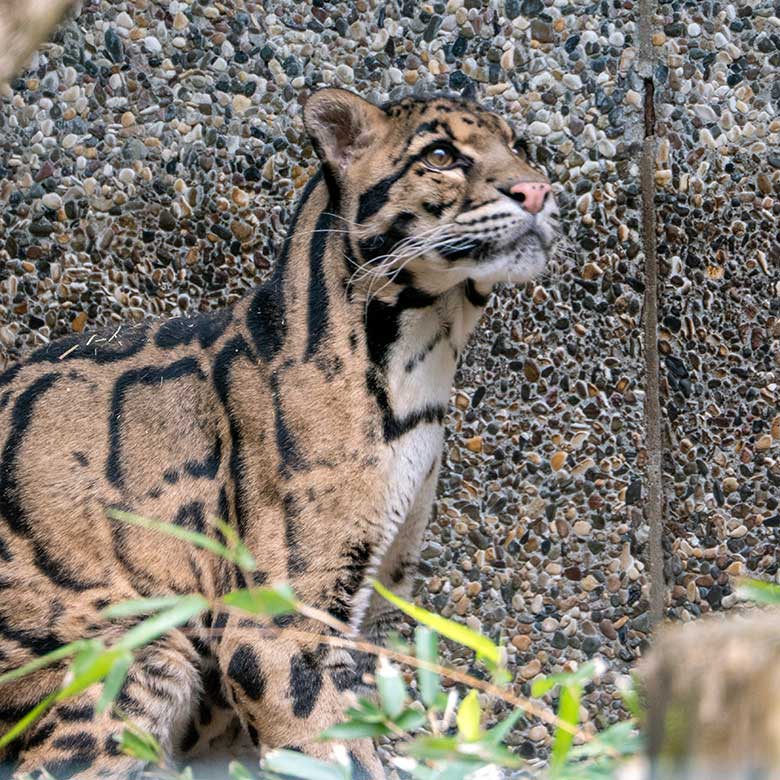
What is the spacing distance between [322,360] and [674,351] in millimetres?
1498

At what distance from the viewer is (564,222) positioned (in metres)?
4.64

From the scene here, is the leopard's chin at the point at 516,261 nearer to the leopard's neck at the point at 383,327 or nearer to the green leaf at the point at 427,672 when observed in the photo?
the leopard's neck at the point at 383,327

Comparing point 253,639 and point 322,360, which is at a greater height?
point 322,360

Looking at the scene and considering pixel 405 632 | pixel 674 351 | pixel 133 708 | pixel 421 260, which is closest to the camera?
pixel 133 708

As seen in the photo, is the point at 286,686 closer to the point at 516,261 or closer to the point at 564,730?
the point at 516,261

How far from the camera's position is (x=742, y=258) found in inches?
183

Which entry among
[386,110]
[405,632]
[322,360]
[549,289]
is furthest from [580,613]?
[386,110]

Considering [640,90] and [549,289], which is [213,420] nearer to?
Answer: [549,289]

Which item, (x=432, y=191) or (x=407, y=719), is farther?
(x=432, y=191)

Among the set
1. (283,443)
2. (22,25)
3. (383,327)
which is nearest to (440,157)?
(383,327)

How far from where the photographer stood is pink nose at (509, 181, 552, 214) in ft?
11.5

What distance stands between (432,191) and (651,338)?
1320mm

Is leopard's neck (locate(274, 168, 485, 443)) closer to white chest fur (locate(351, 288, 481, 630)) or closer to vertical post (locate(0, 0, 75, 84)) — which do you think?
white chest fur (locate(351, 288, 481, 630))

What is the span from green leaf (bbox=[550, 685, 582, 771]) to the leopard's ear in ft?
6.78
